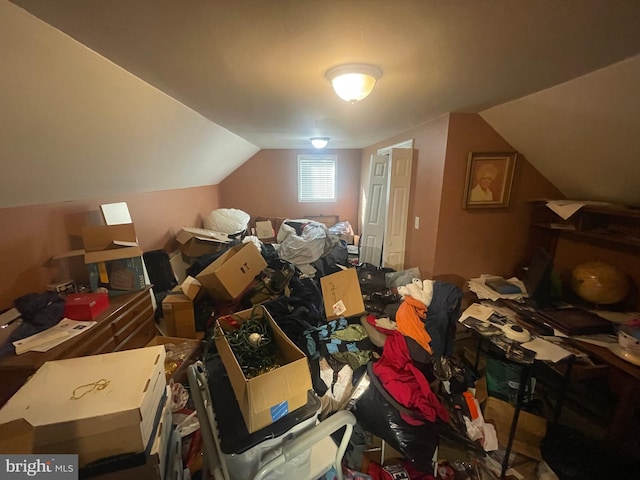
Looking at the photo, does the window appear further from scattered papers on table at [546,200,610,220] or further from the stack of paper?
scattered papers on table at [546,200,610,220]

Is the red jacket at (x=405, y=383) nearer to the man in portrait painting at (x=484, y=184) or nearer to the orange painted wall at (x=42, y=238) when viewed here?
the man in portrait painting at (x=484, y=184)

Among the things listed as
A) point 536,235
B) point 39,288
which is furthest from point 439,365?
point 39,288

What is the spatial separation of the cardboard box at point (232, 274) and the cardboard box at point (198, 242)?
2.42 feet

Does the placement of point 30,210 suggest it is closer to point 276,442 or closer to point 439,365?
point 276,442

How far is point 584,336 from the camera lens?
1562 mm

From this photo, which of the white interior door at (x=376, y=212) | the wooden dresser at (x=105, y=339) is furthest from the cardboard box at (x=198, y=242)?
the white interior door at (x=376, y=212)

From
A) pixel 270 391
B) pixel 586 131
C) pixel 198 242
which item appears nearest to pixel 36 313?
pixel 270 391

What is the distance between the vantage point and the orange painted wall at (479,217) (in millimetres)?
2203

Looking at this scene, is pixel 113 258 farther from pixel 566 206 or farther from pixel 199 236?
pixel 566 206

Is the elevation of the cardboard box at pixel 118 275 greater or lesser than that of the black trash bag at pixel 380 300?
greater

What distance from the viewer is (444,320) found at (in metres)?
1.74

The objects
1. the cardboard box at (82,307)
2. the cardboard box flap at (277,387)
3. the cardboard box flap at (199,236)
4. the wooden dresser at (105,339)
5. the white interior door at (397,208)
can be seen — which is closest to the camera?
the cardboard box flap at (277,387)

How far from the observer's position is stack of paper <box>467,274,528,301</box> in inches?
79.6

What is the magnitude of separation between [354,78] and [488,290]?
6.42 feet
